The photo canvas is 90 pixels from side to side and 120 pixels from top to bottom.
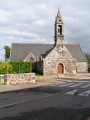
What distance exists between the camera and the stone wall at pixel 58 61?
2586 centimetres

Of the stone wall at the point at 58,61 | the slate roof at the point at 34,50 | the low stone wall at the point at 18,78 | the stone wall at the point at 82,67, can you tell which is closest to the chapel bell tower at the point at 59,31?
the stone wall at the point at 58,61

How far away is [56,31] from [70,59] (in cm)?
610

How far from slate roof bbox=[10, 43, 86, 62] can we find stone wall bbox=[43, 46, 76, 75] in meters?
8.16

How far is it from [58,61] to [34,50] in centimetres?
1170

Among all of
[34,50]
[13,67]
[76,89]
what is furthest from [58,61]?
[76,89]

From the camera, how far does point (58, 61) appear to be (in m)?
26.3

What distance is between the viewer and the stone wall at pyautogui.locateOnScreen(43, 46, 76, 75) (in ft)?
84.8

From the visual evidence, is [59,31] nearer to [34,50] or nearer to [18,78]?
[34,50]

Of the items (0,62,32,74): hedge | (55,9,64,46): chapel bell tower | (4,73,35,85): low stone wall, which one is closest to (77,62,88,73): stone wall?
(55,9,64,46): chapel bell tower

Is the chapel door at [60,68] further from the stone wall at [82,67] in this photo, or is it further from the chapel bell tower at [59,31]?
the stone wall at [82,67]

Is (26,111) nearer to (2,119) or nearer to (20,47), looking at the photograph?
(2,119)

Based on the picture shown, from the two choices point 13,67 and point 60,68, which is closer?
point 13,67

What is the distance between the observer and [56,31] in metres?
26.7

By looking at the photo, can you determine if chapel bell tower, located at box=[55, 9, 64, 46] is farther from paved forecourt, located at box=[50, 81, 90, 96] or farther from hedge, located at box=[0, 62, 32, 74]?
paved forecourt, located at box=[50, 81, 90, 96]
